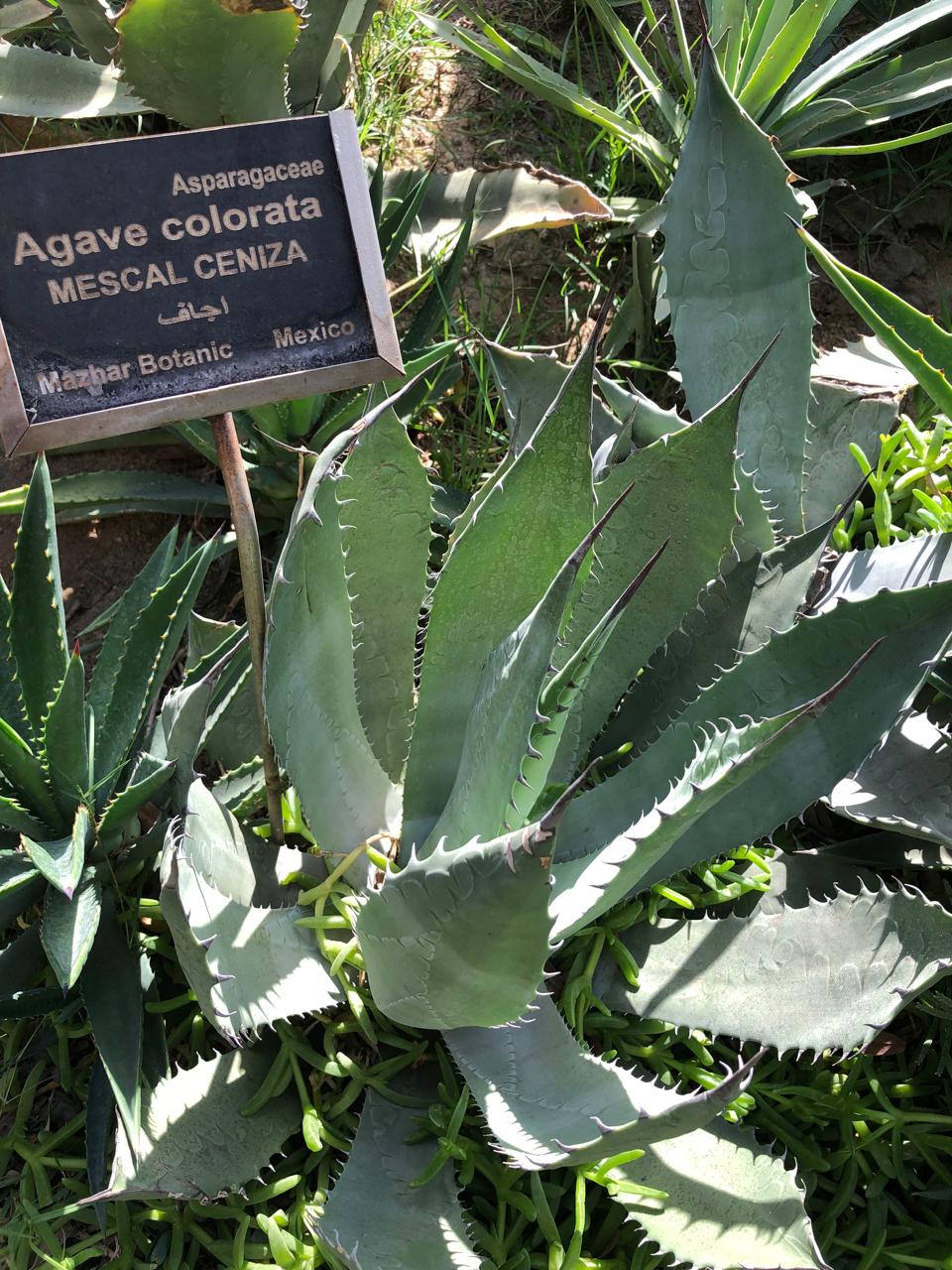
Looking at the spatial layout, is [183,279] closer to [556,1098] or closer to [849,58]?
[556,1098]

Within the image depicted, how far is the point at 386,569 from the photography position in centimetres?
137

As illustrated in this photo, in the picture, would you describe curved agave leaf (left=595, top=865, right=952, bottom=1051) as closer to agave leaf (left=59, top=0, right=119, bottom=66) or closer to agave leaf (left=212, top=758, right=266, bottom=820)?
agave leaf (left=212, top=758, right=266, bottom=820)

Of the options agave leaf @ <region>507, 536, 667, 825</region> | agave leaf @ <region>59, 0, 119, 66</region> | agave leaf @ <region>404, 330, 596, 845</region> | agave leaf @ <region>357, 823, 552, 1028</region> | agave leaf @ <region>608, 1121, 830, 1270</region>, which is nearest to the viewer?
agave leaf @ <region>357, 823, 552, 1028</region>

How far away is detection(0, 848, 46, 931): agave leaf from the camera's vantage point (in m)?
1.26

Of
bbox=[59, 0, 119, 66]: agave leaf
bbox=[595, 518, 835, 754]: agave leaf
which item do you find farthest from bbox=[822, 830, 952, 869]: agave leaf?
bbox=[59, 0, 119, 66]: agave leaf

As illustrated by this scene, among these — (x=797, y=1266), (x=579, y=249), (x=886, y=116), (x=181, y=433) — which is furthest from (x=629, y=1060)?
(x=886, y=116)

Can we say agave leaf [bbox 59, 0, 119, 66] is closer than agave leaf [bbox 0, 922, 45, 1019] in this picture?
No

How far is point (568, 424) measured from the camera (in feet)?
3.84

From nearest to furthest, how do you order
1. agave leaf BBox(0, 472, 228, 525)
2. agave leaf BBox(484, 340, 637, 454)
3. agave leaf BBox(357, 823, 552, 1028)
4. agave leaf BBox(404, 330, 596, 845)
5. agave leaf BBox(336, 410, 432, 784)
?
1. agave leaf BBox(357, 823, 552, 1028)
2. agave leaf BBox(404, 330, 596, 845)
3. agave leaf BBox(336, 410, 432, 784)
4. agave leaf BBox(484, 340, 637, 454)
5. agave leaf BBox(0, 472, 228, 525)

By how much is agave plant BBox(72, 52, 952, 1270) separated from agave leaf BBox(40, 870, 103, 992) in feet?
0.43

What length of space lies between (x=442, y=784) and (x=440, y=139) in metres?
1.65

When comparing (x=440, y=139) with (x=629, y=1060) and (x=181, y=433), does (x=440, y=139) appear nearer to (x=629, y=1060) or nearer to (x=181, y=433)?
(x=181, y=433)

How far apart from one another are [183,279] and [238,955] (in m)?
0.65

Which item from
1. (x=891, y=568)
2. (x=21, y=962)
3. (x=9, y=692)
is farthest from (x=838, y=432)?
(x=21, y=962)
